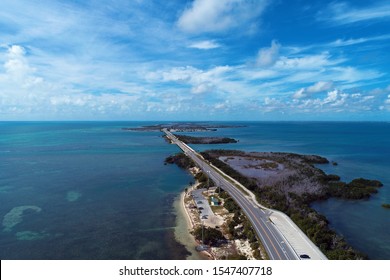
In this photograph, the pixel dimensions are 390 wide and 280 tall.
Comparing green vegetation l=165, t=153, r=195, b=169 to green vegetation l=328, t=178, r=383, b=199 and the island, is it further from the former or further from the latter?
green vegetation l=328, t=178, r=383, b=199

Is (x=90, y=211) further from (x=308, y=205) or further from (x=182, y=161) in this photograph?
(x=182, y=161)

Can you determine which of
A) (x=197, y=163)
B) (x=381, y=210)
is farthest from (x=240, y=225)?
(x=197, y=163)

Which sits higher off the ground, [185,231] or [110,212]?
[185,231]

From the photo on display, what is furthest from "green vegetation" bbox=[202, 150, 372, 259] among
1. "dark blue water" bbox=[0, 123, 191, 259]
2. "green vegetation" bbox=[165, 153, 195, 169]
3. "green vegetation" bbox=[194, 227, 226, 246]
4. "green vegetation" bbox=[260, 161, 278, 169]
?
"dark blue water" bbox=[0, 123, 191, 259]

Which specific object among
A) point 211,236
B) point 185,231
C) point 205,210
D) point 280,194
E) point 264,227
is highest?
point 280,194

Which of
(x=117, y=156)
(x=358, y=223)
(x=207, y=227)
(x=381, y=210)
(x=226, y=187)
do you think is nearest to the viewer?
(x=207, y=227)

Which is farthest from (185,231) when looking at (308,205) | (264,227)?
(308,205)

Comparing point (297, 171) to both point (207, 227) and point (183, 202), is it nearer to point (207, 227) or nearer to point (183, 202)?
point (183, 202)
